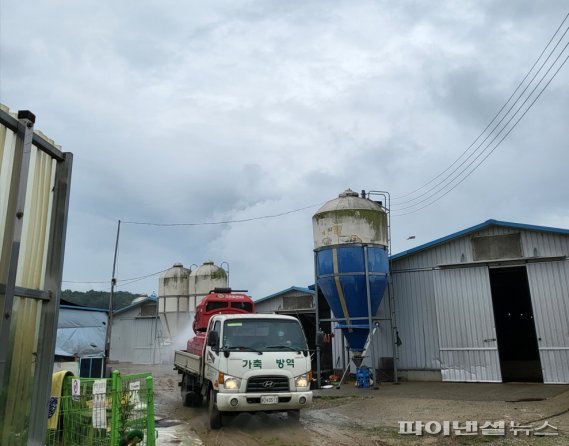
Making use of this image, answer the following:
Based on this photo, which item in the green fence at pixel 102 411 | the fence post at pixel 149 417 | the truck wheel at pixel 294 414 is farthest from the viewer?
the truck wheel at pixel 294 414

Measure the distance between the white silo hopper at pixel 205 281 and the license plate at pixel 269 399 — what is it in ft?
73.1

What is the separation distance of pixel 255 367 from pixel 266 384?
39 centimetres

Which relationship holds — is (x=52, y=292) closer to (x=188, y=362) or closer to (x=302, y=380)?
(x=302, y=380)

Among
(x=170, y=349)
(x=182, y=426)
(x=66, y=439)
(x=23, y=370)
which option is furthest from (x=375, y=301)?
(x=170, y=349)

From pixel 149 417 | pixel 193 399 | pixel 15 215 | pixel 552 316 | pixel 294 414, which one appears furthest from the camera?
pixel 552 316

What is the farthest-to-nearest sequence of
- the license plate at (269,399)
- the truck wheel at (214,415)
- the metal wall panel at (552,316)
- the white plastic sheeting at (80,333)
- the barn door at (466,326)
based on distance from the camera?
the white plastic sheeting at (80,333) → the barn door at (466,326) → the metal wall panel at (552,316) → the truck wheel at (214,415) → the license plate at (269,399)

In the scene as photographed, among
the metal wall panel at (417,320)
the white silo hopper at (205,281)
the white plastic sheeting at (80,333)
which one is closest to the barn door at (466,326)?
the metal wall panel at (417,320)

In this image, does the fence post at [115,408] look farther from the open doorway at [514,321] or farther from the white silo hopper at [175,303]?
the white silo hopper at [175,303]

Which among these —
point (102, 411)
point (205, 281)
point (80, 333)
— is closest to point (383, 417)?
point (102, 411)

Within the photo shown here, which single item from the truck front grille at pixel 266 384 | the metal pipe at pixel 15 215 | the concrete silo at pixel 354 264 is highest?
the concrete silo at pixel 354 264

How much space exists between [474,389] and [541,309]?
11.4 feet

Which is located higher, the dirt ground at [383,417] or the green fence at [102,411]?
the green fence at [102,411]

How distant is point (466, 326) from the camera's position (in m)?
16.3

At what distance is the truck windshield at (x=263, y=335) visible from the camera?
392 inches
